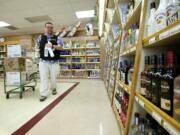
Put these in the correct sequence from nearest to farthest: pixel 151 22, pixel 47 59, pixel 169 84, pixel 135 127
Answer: pixel 169 84
pixel 151 22
pixel 135 127
pixel 47 59

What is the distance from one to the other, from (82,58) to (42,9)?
2863 mm

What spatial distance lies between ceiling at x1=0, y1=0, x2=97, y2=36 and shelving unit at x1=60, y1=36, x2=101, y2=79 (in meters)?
1.00

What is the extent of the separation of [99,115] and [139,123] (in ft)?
3.71

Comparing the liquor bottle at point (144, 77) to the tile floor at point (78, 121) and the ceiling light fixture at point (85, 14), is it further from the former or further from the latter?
the ceiling light fixture at point (85, 14)

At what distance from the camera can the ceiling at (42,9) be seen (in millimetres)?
5121

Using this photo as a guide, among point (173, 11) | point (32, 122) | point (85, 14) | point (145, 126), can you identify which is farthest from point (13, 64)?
point (85, 14)

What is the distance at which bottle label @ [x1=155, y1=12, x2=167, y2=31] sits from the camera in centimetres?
87

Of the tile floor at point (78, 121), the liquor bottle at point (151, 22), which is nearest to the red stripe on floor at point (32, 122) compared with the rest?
the tile floor at point (78, 121)

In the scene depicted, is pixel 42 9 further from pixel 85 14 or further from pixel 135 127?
pixel 135 127

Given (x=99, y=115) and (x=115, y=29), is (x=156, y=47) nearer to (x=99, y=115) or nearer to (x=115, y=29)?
(x=99, y=115)

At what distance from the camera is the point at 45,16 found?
639cm

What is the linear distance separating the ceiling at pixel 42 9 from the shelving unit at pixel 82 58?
1.00 m

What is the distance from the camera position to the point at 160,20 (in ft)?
2.92

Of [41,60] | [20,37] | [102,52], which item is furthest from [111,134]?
[20,37]
